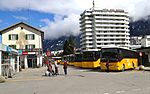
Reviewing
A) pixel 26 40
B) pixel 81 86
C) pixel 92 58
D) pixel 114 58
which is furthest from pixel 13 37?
pixel 81 86

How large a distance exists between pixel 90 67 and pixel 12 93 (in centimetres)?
3063

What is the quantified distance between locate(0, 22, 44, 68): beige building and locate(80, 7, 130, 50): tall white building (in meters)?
92.4

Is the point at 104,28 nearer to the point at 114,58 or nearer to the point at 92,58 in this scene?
the point at 92,58

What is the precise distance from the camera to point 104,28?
174 meters

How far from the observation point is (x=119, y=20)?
177500mm

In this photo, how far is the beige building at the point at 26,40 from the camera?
74.8 meters

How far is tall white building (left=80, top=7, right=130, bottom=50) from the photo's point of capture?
6693 inches

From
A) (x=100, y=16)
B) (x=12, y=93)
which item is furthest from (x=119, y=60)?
(x=100, y=16)

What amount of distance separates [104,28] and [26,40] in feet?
337

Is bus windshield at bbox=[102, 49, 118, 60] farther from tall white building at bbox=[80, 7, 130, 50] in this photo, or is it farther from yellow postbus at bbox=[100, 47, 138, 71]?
tall white building at bbox=[80, 7, 130, 50]

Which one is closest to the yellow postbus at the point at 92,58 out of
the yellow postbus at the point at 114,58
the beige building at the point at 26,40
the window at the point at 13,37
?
the yellow postbus at the point at 114,58

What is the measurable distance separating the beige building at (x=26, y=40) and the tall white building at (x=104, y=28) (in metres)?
92.4

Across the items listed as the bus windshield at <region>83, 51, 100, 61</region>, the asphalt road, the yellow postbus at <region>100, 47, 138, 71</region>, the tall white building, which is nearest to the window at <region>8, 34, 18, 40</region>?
the bus windshield at <region>83, 51, 100, 61</region>

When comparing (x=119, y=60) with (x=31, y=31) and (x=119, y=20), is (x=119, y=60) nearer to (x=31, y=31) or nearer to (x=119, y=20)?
(x=31, y=31)
